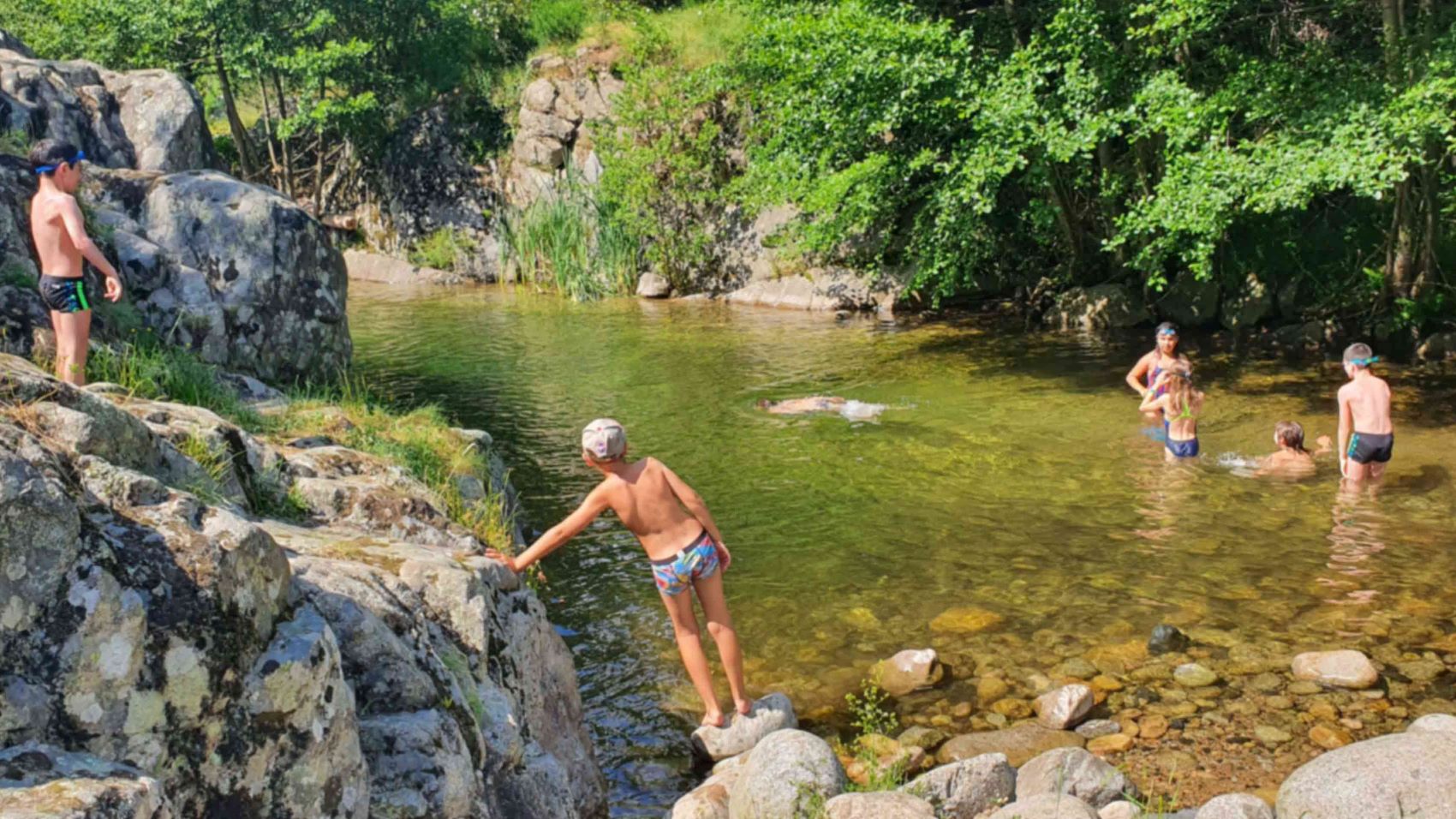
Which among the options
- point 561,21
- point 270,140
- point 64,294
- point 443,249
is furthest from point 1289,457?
point 270,140

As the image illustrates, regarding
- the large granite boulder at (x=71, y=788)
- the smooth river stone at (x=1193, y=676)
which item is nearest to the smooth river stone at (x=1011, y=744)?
the smooth river stone at (x=1193, y=676)

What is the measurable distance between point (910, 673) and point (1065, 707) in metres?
0.98

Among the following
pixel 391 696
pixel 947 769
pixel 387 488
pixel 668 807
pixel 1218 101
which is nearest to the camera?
pixel 391 696

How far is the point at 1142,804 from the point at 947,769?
0.95 m

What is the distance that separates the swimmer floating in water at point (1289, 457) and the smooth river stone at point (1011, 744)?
A: 5.98m

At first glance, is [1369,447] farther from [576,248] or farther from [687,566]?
[576,248]

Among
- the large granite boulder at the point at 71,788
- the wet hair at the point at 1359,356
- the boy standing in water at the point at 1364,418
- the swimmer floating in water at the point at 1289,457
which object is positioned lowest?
the swimmer floating in water at the point at 1289,457

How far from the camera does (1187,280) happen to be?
19.5m

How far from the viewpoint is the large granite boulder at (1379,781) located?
→ 185 inches

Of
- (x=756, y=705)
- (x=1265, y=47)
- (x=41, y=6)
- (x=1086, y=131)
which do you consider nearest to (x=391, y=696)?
(x=756, y=705)

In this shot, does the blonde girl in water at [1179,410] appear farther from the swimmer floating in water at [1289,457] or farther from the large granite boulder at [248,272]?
the large granite boulder at [248,272]

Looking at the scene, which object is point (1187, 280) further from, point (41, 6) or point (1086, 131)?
point (41, 6)

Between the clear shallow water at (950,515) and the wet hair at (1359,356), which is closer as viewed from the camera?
the clear shallow water at (950,515)

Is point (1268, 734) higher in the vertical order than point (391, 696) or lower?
lower
